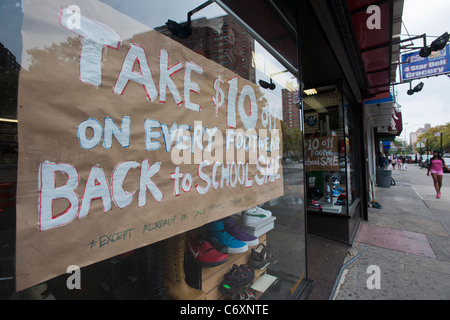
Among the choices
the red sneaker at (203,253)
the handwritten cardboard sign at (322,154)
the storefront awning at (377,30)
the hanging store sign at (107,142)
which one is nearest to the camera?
the hanging store sign at (107,142)

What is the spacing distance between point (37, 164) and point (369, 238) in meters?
5.28

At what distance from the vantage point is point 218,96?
1717 millimetres

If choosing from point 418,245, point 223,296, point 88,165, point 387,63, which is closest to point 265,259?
point 223,296

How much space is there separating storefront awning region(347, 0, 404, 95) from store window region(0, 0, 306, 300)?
2.03 metres

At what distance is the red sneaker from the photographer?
179 cm

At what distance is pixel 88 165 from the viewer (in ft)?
3.23

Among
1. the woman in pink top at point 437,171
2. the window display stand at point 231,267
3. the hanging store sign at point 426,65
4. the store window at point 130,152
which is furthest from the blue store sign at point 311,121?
the woman in pink top at point 437,171

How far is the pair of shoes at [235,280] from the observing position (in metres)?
1.96

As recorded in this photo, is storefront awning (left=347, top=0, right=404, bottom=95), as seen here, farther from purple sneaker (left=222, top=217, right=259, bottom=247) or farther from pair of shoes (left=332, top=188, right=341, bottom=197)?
purple sneaker (left=222, top=217, right=259, bottom=247)

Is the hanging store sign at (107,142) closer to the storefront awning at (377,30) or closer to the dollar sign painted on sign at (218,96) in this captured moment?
the dollar sign painted on sign at (218,96)

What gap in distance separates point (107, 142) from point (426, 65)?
980 centimetres

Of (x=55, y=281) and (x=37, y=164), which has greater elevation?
(x=37, y=164)
